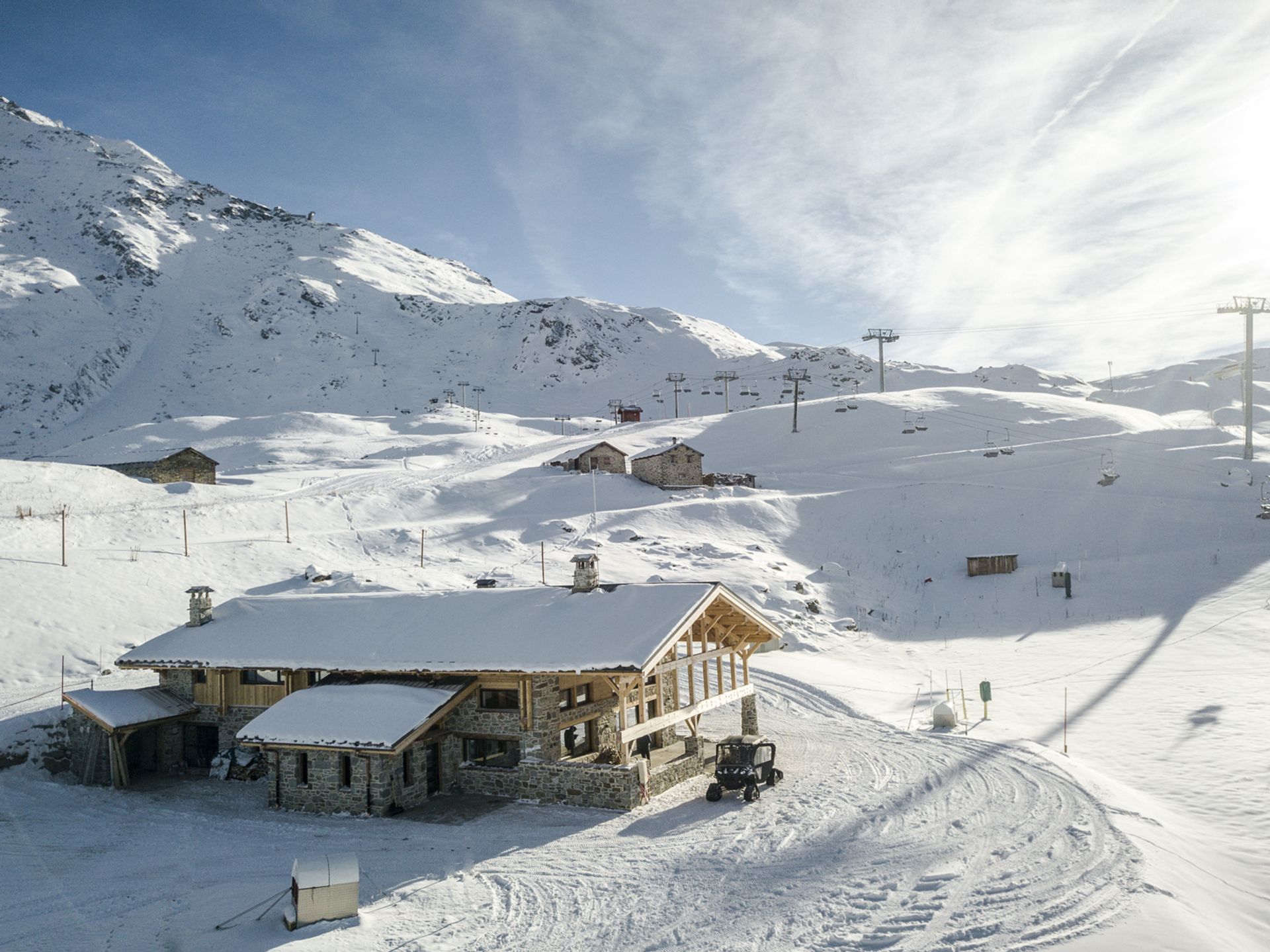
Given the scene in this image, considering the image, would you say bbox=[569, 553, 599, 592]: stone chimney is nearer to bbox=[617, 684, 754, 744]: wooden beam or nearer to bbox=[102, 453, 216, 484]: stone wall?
bbox=[617, 684, 754, 744]: wooden beam

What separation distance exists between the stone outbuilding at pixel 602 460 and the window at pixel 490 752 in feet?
142

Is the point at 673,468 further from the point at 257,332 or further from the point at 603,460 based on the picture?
the point at 257,332

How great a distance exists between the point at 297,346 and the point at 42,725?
119 metres

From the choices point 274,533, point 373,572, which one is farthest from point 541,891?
point 274,533

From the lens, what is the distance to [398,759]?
65.7ft

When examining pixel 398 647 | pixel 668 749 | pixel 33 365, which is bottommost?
pixel 668 749

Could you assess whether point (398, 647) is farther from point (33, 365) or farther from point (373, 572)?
point (33, 365)

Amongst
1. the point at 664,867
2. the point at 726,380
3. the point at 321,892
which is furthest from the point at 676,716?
the point at 726,380

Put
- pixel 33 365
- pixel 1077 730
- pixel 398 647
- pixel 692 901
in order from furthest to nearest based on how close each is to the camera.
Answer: pixel 33 365
pixel 1077 730
pixel 398 647
pixel 692 901

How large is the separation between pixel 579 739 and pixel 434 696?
4.50 m

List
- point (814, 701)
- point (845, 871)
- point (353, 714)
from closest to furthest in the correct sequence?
point (845, 871) → point (353, 714) → point (814, 701)

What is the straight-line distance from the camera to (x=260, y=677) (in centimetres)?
2419

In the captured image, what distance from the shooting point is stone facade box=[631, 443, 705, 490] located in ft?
203

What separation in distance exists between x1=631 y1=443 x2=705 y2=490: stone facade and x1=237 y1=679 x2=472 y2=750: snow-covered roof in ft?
136
